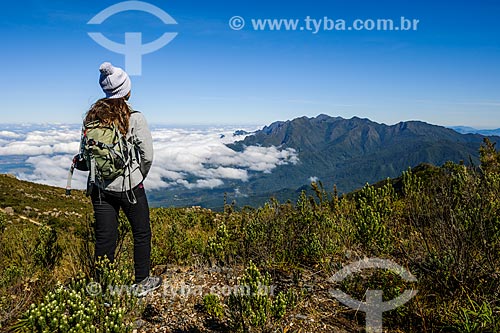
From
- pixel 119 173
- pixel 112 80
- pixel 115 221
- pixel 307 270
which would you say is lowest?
pixel 307 270

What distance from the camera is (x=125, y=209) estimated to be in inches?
147

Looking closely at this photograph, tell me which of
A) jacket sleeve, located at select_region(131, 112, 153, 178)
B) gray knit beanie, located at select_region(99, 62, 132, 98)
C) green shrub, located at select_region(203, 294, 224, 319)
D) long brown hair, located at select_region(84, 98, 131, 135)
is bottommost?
green shrub, located at select_region(203, 294, 224, 319)

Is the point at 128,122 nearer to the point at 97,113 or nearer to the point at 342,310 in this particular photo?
the point at 97,113

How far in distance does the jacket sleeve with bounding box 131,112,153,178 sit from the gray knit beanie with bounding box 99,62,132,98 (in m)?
0.33

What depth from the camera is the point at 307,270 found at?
185 inches

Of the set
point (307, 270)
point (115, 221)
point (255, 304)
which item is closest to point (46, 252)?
point (115, 221)

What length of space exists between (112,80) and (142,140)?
0.74 m

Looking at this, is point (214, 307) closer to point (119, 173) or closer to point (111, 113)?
point (119, 173)

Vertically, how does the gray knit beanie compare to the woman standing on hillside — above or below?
above

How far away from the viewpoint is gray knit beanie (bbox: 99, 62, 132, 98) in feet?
11.8

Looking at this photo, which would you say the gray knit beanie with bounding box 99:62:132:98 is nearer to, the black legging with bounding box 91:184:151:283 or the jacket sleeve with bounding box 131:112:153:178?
the jacket sleeve with bounding box 131:112:153:178

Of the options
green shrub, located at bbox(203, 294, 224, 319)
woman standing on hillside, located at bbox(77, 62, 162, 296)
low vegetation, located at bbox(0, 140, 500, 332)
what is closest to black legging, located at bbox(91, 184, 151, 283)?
woman standing on hillside, located at bbox(77, 62, 162, 296)

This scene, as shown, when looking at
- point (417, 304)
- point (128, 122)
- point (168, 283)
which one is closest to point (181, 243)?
point (168, 283)

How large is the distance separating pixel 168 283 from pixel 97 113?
2.45 m
